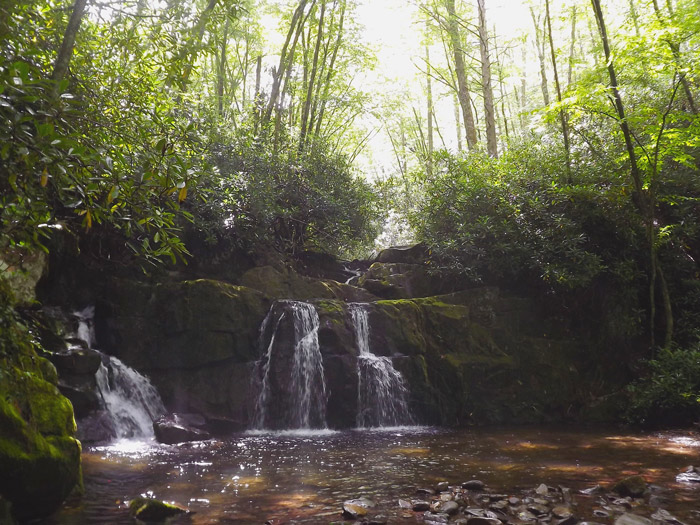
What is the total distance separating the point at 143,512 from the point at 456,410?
22.0 ft

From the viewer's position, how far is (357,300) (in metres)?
11.9

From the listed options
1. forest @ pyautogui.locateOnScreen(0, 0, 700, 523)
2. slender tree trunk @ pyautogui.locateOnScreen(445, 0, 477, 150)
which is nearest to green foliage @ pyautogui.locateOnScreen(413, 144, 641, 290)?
forest @ pyautogui.locateOnScreen(0, 0, 700, 523)

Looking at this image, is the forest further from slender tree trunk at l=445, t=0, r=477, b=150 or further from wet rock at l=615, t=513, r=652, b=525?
wet rock at l=615, t=513, r=652, b=525

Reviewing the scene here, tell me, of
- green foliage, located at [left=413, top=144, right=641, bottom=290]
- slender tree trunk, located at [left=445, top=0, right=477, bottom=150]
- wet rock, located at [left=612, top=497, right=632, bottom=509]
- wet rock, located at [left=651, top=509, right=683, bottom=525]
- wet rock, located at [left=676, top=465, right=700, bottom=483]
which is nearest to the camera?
wet rock, located at [left=651, top=509, right=683, bottom=525]

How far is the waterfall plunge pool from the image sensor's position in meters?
4.50

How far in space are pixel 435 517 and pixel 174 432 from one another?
4902 millimetres

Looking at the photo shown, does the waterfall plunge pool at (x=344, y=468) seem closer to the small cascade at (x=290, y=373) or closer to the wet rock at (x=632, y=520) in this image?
the wet rock at (x=632, y=520)

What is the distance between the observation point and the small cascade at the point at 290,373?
9055 mm

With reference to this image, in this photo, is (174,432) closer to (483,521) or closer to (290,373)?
(290,373)

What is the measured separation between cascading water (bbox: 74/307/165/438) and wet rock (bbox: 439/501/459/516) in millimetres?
5496

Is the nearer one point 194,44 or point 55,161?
point 55,161

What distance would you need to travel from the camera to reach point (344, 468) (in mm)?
6039

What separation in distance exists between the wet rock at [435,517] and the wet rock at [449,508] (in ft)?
0.17

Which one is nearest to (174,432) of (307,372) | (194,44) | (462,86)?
(307,372)
